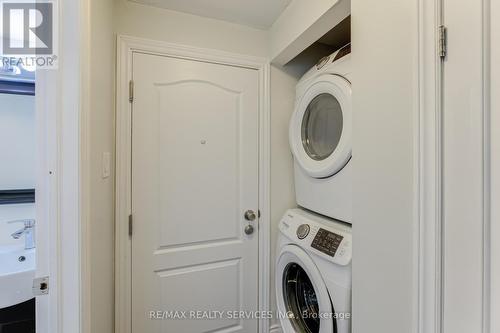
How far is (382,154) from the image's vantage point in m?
0.79

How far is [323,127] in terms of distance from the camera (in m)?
1.33

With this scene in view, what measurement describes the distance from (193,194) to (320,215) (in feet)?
2.59

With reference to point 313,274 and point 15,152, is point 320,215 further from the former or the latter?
point 15,152

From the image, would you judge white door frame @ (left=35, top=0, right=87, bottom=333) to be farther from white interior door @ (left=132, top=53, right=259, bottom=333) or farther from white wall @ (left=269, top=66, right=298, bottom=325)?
white wall @ (left=269, top=66, right=298, bottom=325)

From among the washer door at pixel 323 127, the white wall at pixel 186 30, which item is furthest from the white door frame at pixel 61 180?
the washer door at pixel 323 127

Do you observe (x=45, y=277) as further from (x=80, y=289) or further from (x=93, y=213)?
(x=93, y=213)

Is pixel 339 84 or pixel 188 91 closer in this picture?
pixel 339 84

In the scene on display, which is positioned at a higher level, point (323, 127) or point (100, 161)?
point (323, 127)

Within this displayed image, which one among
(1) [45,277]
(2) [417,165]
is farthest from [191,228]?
(2) [417,165]

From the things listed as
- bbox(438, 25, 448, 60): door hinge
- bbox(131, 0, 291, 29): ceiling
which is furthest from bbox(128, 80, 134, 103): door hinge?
bbox(438, 25, 448, 60): door hinge

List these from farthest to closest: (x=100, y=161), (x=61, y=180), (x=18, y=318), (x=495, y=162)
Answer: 1. (x=18, y=318)
2. (x=100, y=161)
3. (x=61, y=180)
4. (x=495, y=162)

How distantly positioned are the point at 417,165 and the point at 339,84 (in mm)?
602

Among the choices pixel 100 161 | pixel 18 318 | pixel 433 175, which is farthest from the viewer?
pixel 18 318

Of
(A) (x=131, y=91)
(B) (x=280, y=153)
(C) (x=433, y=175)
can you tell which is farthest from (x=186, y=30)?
(C) (x=433, y=175)
